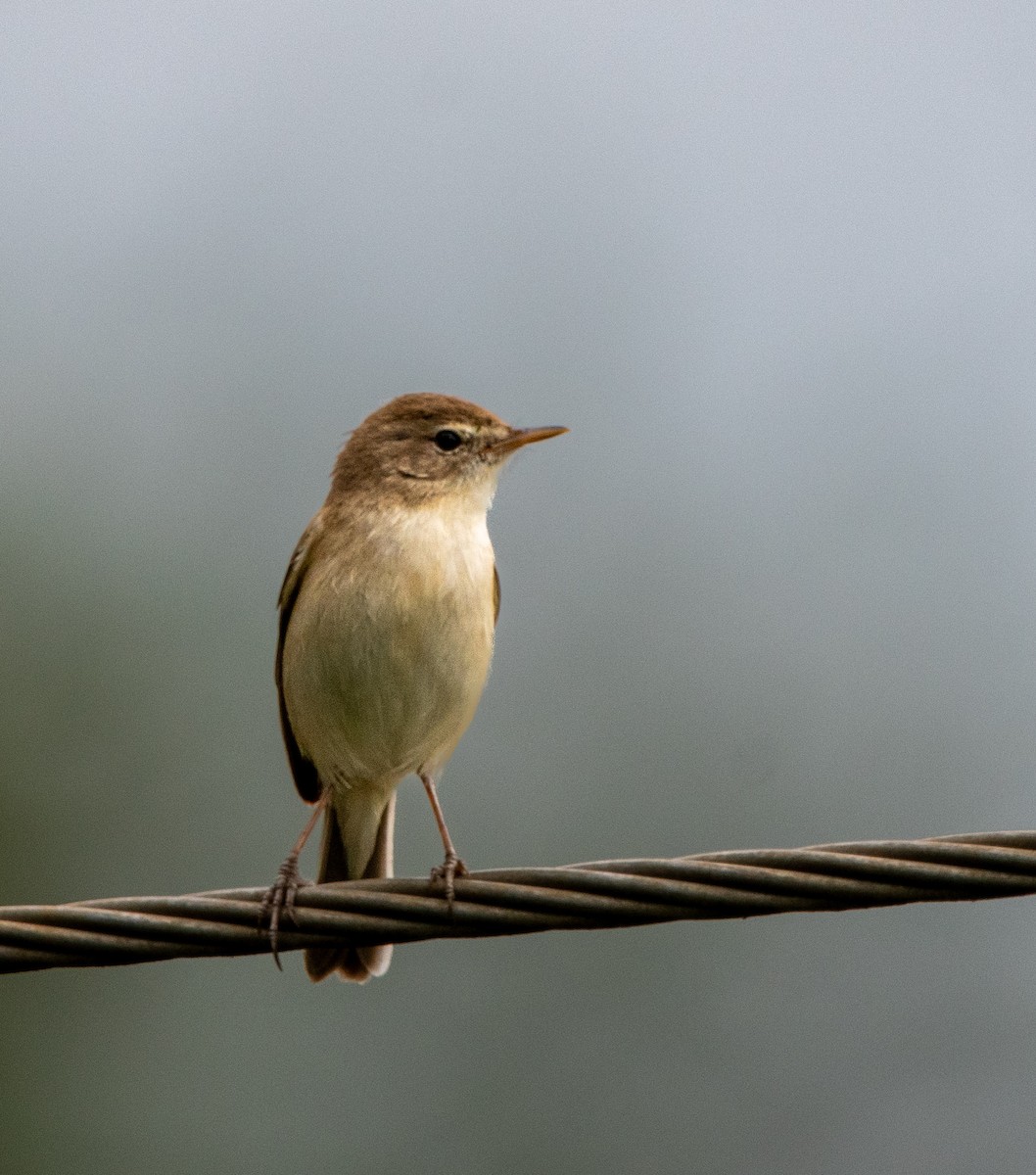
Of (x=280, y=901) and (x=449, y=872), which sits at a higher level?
(x=449, y=872)

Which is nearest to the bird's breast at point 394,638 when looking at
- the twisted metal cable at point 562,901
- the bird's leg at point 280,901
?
the bird's leg at point 280,901

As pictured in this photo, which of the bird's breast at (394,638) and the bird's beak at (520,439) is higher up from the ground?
the bird's beak at (520,439)

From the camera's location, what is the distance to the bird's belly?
5133mm

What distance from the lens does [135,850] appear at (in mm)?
9031

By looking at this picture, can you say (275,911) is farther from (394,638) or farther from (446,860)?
(394,638)

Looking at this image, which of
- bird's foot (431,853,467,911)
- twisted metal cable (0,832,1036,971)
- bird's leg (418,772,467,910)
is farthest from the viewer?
bird's leg (418,772,467,910)

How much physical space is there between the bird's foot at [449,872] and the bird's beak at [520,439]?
6.89ft

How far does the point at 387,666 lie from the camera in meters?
5.14

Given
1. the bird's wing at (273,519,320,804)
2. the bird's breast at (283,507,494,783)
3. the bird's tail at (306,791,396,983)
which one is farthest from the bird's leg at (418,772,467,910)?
the bird's wing at (273,519,320,804)

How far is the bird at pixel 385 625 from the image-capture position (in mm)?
5160

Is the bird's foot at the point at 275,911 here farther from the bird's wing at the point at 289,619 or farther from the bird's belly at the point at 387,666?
the bird's wing at the point at 289,619

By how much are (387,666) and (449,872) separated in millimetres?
1736

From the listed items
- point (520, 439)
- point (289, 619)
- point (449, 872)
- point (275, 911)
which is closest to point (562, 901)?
point (449, 872)

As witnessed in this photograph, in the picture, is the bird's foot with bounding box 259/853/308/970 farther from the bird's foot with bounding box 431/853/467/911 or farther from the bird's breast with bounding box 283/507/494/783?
the bird's breast with bounding box 283/507/494/783
